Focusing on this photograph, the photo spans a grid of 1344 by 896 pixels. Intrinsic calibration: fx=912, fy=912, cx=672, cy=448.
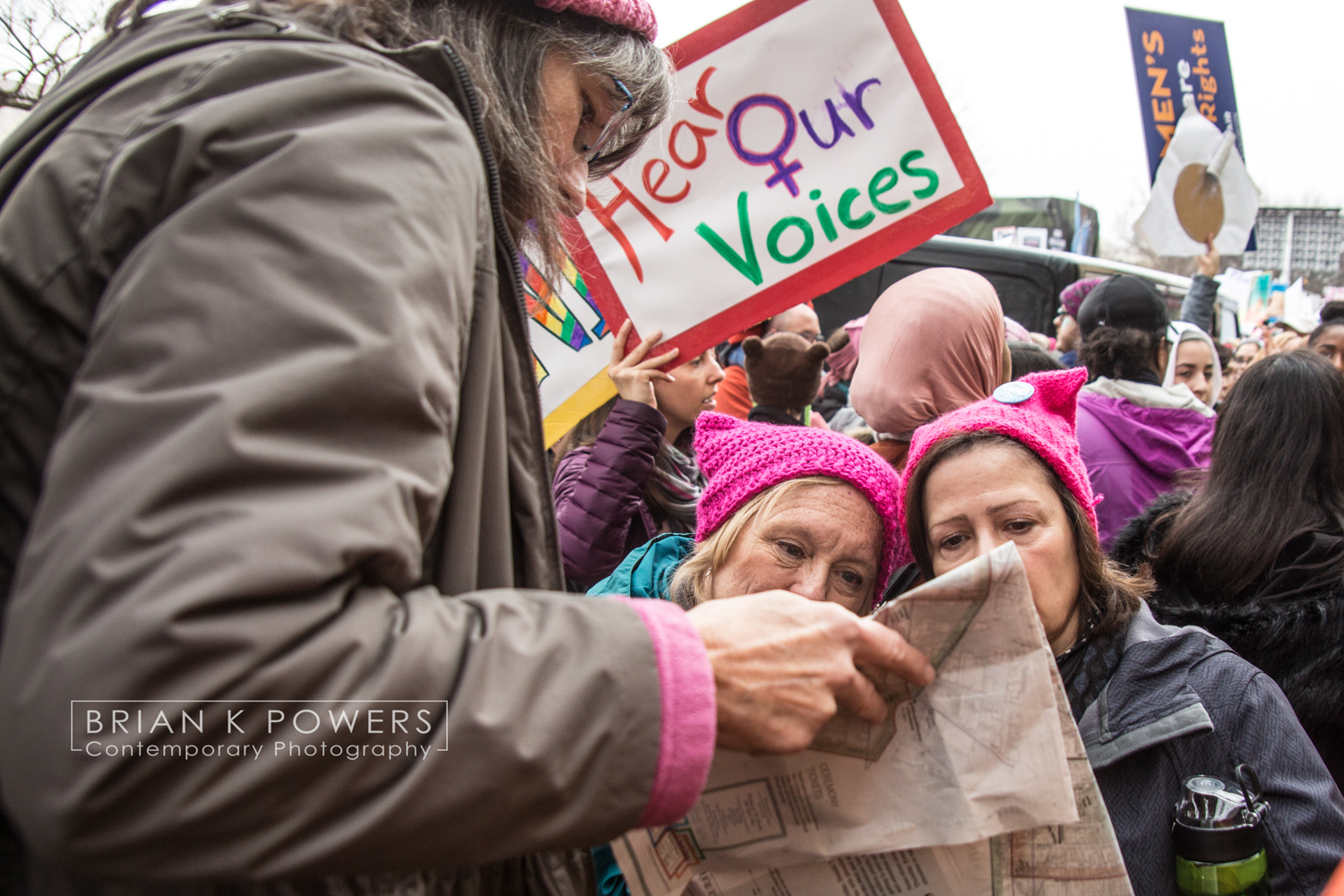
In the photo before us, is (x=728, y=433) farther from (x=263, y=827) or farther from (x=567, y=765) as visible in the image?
(x=263, y=827)

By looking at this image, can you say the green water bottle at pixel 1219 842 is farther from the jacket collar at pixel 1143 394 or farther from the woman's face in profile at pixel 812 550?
the jacket collar at pixel 1143 394

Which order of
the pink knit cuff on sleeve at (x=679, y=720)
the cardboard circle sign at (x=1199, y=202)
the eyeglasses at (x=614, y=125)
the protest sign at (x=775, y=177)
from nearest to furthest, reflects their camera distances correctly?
the pink knit cuff on sleeve at (x=679, y=720) → the eyeglasses at (x=614, y=125) → the protest sign at (x=775, y=177) → the cardboard circle sign at (x=1199, y=202)

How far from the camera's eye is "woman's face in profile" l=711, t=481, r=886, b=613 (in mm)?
2008

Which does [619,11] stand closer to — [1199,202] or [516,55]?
[516,55]

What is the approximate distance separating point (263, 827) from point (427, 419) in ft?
1.10

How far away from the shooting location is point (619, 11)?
55.0 inches

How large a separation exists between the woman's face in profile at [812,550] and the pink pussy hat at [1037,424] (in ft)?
0.43

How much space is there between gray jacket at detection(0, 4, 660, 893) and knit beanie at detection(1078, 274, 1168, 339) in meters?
3.78

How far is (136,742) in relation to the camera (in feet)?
2.03

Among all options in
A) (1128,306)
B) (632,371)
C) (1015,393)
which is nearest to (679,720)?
(1015,393)

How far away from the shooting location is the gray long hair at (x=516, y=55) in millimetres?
1121

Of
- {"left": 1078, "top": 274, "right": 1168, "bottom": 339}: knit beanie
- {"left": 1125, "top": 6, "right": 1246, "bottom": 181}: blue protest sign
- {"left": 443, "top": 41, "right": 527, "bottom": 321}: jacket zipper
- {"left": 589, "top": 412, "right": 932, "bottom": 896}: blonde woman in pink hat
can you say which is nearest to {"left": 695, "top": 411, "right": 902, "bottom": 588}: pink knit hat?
{"left": 589, "top": 412, "right": 932, "bottom": 896}: blonde woman in pink hat

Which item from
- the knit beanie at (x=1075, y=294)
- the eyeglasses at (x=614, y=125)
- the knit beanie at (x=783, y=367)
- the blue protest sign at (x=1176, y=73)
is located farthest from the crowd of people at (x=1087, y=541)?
the blue protest sign at (x=1176, y=73)

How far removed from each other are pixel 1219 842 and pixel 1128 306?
3.15 meters
